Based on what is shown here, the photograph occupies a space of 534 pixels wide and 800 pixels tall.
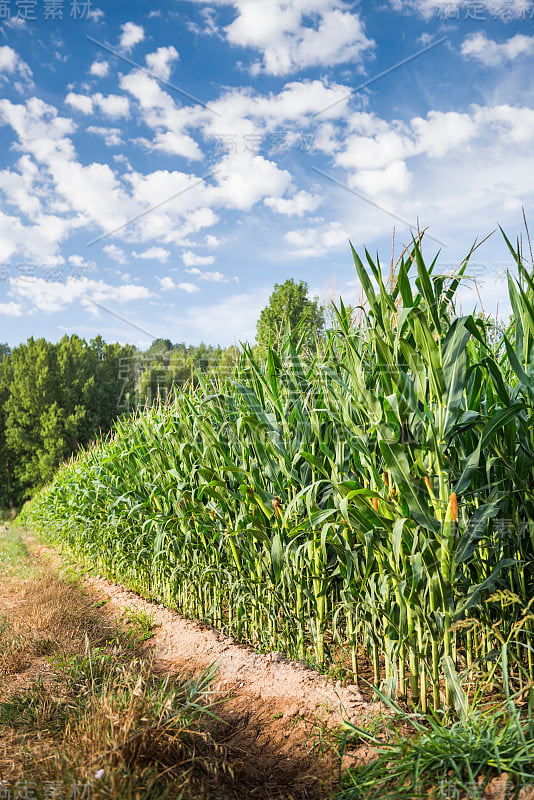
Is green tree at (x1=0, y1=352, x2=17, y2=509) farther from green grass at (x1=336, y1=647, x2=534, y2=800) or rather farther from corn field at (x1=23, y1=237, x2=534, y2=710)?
green grass at (x1=336, y1=647, x2=534, y2=800)

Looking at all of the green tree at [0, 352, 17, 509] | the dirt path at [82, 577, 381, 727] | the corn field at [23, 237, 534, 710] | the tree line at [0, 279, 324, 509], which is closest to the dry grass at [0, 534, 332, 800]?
the dirt path at [82, 577, 381, 727]

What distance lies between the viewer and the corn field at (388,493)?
5.28ft

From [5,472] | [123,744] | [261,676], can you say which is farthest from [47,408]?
[123,744]

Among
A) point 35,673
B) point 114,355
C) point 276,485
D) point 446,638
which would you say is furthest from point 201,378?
point 114,355

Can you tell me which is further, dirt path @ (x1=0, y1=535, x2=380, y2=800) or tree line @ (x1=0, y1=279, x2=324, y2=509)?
tree line @ (x1=0, y1=279, x2=324, y2=509)

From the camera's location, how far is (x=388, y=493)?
6.01 ft

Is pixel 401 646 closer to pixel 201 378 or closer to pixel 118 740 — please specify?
pixel 118 740

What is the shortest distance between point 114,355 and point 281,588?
34.5 m

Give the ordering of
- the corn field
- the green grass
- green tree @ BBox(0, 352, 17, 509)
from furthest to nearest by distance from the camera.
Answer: green tree @ BBox(0, 352, 17, 509)
the corn field
the green grass

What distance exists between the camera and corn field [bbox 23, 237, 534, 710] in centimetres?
161

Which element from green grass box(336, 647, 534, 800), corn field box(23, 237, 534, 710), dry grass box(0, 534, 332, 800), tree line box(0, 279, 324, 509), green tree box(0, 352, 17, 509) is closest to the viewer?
green grass box(336, 647, 534, 800)

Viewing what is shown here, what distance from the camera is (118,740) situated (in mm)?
1446

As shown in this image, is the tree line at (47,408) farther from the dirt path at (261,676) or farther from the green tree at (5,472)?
the dirt path at (261,676)

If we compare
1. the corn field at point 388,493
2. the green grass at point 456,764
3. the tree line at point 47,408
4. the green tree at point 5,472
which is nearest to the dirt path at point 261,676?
the corn field at point 388,493
